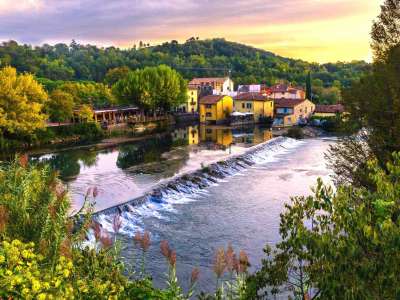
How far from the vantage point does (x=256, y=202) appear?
20.9m

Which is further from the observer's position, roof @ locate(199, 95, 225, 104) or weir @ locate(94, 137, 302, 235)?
roof @ locate(199, 95, 225, 104)

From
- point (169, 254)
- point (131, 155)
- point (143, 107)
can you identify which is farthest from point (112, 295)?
point (143, 107)

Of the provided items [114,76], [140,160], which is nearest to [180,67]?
[114,76]

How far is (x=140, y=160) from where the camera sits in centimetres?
3206

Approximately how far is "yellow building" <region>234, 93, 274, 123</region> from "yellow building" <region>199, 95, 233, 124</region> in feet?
7.53

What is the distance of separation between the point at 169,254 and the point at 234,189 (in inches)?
716

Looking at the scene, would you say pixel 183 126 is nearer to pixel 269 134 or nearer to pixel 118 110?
pixel 118 110

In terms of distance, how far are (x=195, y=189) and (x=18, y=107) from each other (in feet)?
69.2

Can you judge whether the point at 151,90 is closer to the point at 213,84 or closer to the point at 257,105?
the point at 257,105

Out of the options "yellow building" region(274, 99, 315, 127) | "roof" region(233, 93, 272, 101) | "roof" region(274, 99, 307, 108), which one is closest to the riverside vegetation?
"yellow building" region(274, 99, 315, 127)

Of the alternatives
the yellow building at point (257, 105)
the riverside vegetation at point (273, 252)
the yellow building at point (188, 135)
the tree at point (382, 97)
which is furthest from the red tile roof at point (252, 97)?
the riverside vegetation at point (273, 252)

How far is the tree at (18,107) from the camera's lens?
3709 centimetres

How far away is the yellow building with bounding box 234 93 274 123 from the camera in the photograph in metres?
56.8

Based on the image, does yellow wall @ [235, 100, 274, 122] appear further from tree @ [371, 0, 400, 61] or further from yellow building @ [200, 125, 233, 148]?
tree @ [371, 0, 400, 61]
